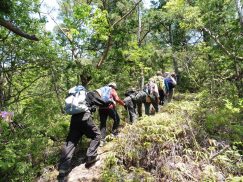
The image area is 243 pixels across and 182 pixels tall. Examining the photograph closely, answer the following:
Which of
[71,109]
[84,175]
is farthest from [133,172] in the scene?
[71,109]

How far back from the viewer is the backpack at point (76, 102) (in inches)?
246

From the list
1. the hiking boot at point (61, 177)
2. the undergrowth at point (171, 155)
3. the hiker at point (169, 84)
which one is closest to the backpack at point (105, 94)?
the undergrowth at point (171, 155)

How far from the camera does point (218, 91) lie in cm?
926

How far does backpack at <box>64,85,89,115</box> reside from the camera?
624cm

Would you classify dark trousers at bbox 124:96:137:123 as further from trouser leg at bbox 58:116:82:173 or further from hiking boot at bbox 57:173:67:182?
hiking boot at bbox 57:173:67:182

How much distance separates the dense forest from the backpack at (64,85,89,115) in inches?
49.5

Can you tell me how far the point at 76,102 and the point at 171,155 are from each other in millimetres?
2466

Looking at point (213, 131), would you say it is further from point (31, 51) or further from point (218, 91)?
point (31, 51)

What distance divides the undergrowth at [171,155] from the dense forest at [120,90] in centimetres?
2

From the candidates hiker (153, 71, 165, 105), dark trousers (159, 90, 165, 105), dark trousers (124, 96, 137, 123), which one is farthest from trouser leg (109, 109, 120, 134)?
dark trousers (159, 90, 165, 105)

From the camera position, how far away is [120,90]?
46.8 ft

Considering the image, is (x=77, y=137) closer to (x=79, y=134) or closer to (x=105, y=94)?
(x=79, y=134)

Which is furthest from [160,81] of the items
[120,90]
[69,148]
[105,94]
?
[69,148]

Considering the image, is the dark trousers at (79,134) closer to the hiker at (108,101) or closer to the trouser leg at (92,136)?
the trouser leg at (92,136)
